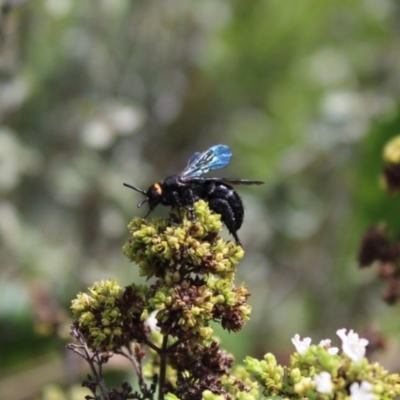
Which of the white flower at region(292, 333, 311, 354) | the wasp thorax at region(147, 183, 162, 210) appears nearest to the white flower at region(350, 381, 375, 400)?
the white flower at region(292, 333, 311, 354)

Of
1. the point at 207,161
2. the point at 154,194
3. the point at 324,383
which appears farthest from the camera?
the point at 207,161

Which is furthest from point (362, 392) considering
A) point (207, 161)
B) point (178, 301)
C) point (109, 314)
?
point (207, 161)

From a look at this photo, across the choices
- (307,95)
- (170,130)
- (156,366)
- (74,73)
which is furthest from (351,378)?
(307,95)

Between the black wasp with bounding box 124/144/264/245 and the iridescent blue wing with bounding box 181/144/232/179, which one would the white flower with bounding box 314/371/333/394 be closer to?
the black wasp with bounding box 124/144/264/245

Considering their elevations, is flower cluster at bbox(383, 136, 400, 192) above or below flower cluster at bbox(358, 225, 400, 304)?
above

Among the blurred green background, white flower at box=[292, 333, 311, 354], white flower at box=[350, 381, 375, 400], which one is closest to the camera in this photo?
white flower at box=[350, 381, 375, 400]

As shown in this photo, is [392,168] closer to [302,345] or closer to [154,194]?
[154,194]
